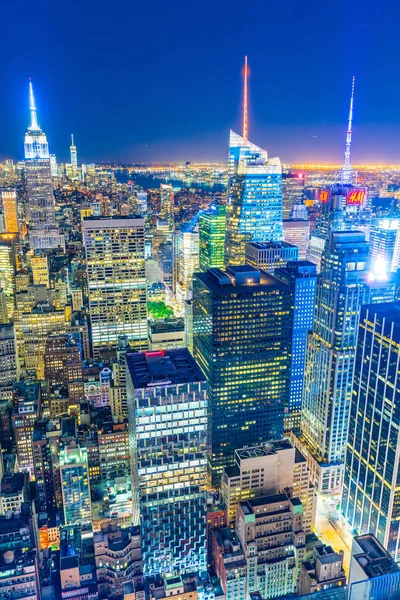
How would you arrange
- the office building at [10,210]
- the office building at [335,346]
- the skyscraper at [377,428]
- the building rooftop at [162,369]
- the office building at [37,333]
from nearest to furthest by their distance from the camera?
the building rooftop at [162,369]
the skyscraper at [377,428]
the office building at [335,346]
the office building at [37,333]
the office building at [10,210]

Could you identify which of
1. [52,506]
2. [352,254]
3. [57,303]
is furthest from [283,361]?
[57,303]

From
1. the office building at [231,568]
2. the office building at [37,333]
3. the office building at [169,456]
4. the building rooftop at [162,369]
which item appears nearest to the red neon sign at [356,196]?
the building rooftop at [162,369]

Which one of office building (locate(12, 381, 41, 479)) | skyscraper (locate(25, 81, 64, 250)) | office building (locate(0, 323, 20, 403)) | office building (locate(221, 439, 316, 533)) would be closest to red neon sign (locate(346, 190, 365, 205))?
office building (locate(221, 439, 316, 533))

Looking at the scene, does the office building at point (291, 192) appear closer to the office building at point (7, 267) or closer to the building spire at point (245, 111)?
the building spire at point (245, 111)

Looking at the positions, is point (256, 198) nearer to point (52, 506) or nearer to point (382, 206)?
point (382, 206)

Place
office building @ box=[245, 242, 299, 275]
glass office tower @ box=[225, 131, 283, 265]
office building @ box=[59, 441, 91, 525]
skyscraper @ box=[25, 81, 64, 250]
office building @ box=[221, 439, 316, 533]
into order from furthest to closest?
skyscraper @ box=[25, 81, 64, 250]
glass office tower @ box=[225, 131, 283, 265]
office building @ box=[245, 242, 299, 275]
office building @ box=[59, 441, 91, 525]
office building @ box=[221, 439, 316, 533]

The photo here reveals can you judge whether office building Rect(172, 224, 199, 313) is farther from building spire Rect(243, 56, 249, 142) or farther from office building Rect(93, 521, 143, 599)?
office building Rect(93, 521, 143, 599)
